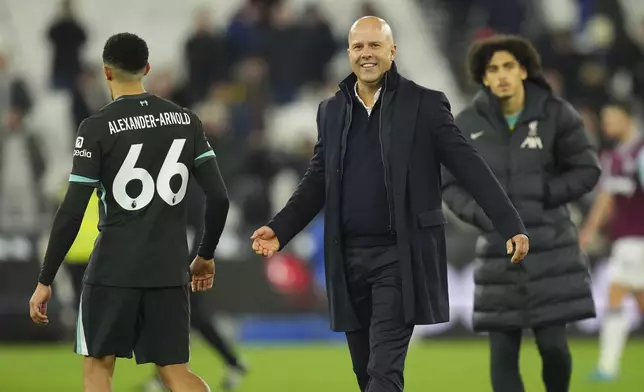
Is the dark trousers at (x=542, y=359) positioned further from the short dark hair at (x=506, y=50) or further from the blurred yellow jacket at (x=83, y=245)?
the blurred yellow jacket at (x=83, y=245)

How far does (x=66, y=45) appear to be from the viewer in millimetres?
19922

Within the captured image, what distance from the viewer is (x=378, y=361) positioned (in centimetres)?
672

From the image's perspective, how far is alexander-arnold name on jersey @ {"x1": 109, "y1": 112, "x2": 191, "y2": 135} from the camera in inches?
264

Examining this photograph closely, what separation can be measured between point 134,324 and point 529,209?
255 centimetres

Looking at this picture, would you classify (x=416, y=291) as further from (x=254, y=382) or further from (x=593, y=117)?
(x=593, y=117)

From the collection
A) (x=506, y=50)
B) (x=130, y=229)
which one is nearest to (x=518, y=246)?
(x=506, y=50)

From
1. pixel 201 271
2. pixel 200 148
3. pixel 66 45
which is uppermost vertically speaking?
pixel 66 45

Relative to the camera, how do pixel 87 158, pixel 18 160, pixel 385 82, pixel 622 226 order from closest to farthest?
pixel 87 158, pixel 385 82, pixel 622 226, pixel 18 160

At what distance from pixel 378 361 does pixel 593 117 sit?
12.8 meters

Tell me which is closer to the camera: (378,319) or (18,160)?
(378,319)

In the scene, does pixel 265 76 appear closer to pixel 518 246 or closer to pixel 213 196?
pixel 213 196

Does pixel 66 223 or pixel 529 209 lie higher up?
pixel 529 209

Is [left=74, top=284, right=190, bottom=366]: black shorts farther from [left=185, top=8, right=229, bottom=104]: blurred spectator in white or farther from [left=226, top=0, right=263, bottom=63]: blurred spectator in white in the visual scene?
[left=226, top=0, right=263, bottom=63]: blurred spectator in white

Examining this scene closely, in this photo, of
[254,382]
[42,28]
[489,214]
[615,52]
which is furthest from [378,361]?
[42,28]
